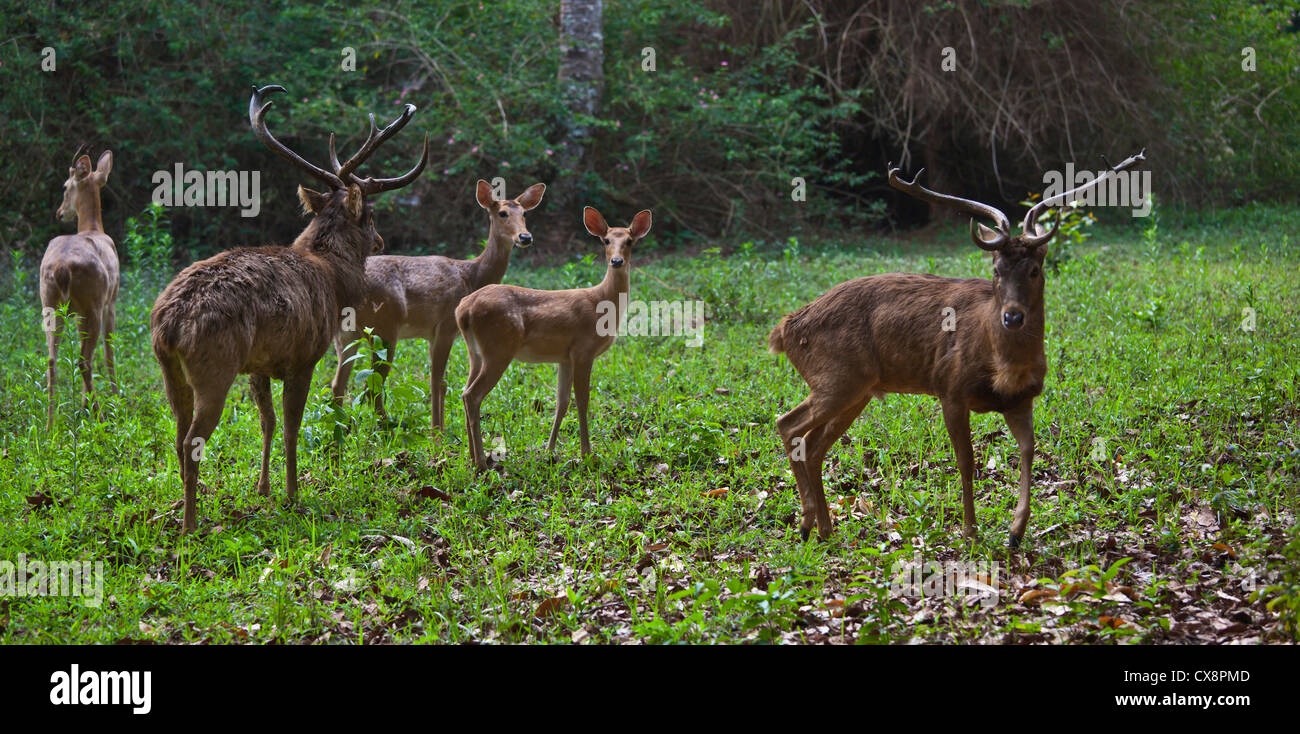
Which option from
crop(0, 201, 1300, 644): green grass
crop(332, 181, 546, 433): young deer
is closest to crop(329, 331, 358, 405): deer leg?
crop(332, 181, 546, 433): young deer

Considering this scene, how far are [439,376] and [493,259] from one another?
135cm

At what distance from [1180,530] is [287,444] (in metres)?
4.89

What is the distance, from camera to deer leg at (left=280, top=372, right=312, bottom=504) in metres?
6.59

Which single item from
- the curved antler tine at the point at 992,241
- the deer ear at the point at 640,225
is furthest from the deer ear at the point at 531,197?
the curved antler tine at the point at 992,241

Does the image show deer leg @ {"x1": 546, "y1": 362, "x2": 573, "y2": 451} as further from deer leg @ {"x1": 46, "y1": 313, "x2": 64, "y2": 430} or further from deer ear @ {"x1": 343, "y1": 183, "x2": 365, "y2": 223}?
deer leg @ {"x1": 46, "y1": 313, "x2": 64, "y2": 430}

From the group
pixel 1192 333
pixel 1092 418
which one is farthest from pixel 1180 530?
pixel 1192 333

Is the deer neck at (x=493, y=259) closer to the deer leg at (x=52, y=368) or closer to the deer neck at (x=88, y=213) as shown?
the deer leg at (x=52, y=368)

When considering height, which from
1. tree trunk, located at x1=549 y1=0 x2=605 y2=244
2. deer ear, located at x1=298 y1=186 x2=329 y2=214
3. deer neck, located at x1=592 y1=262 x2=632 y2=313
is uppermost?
tree trunk, located at x1=549 y1=0 x2=605 y2=244

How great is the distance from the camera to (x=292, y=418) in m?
6.65

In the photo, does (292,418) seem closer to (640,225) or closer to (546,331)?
(546,331)

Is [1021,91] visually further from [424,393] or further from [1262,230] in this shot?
[424,393]

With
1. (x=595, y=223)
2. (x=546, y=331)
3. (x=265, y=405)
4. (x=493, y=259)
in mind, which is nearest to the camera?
(x=265, y=405)

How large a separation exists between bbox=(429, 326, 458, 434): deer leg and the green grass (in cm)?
13

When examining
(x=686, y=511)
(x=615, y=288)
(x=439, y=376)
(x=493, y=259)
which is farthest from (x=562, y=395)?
(x=493, y=259)
